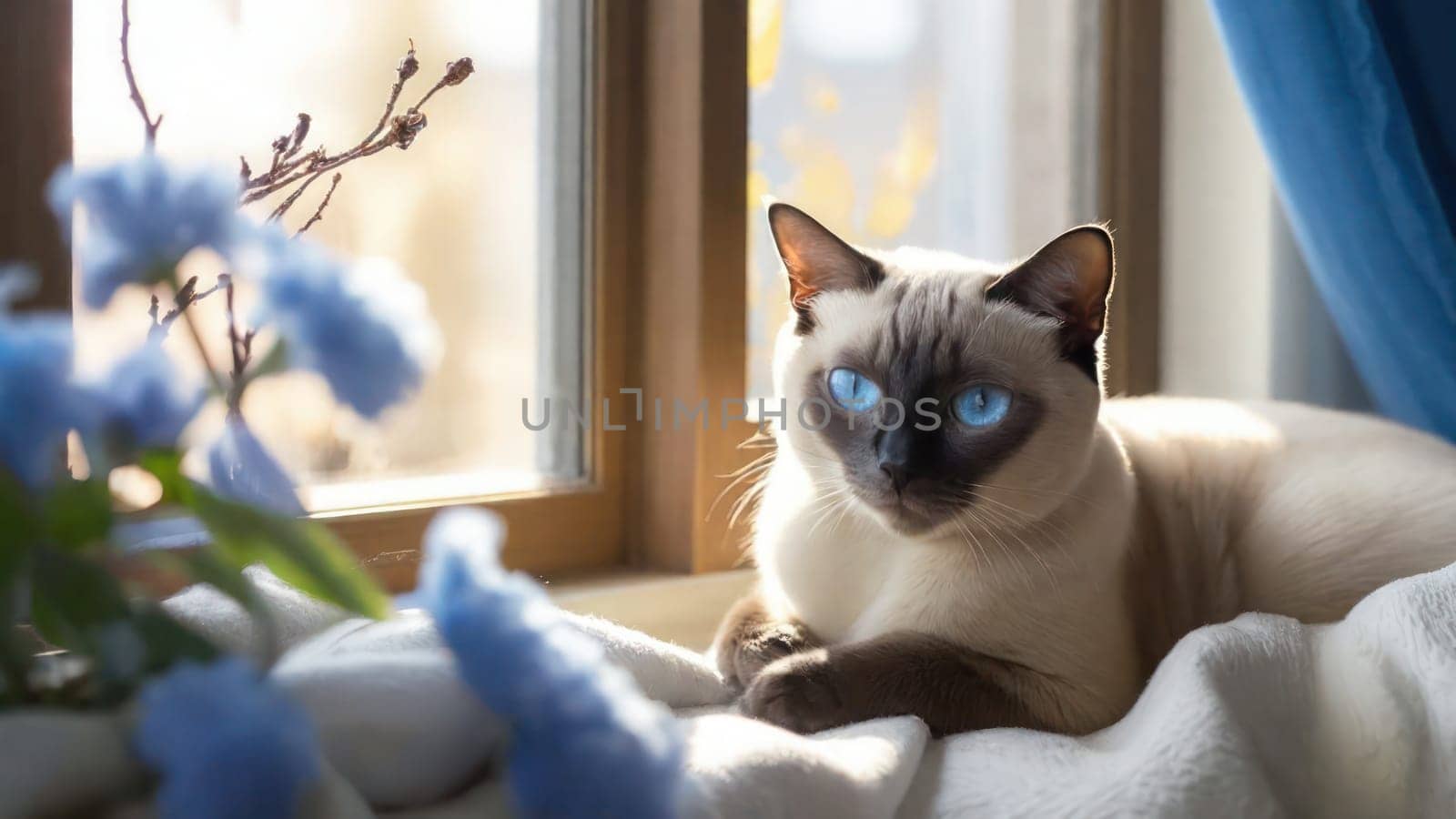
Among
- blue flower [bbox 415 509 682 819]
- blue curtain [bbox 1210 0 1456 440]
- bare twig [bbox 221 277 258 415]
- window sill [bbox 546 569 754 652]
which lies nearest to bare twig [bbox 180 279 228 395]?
bare twig [bbox 221 277 258 415]

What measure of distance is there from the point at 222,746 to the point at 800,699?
0.72 meters

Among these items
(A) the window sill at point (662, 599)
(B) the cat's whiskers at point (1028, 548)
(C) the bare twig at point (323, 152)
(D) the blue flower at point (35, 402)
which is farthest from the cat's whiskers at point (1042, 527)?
(D) the blue flower at point (35, 402)

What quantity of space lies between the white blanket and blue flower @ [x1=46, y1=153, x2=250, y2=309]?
256 mm

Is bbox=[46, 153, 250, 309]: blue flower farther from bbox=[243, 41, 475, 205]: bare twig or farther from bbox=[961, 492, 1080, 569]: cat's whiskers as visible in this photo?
bbox=[961, 492, 1080, 569]: cat's whiskers

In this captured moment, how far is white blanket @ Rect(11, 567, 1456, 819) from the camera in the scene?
647 mm

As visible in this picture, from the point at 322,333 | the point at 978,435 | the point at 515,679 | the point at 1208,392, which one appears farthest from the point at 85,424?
Result: the point at 1208,392

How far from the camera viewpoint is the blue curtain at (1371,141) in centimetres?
162

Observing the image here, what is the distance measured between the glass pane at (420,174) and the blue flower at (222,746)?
79cm

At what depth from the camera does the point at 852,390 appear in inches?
45.9

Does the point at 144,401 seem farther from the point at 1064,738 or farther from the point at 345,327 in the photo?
the point at 1064,738

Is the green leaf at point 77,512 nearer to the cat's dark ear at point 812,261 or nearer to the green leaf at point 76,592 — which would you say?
the green leaf at point 76,592

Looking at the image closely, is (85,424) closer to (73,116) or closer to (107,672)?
(107,672)

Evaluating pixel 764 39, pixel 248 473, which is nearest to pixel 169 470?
pixel 248 473

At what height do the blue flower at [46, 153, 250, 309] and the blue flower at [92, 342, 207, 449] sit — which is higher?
the blue flower at [46, 153, 250, 309]
